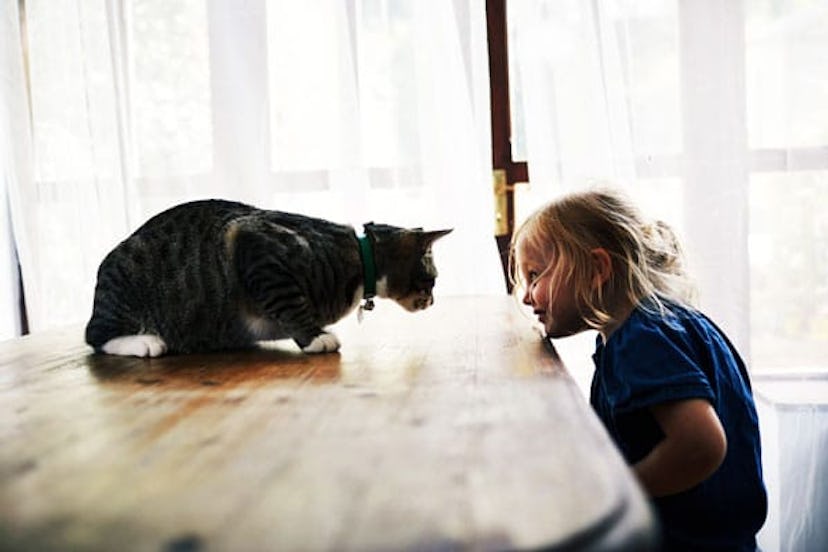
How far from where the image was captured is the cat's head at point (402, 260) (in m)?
1.17

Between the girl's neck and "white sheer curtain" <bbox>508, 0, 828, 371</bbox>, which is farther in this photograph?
"white sheer curtain" <bbox>508, 0, 828, 371</bbox>

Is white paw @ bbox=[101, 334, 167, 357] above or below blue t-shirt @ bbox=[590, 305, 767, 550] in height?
above

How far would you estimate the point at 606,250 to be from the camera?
3.41ft

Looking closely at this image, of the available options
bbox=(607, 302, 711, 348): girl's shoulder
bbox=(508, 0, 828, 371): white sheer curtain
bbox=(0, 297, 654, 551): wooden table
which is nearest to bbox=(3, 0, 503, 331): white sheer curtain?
bbox=(508, 0, 828, 371): white sheer curtain

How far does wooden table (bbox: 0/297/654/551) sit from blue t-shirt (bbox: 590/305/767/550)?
0.32 ft

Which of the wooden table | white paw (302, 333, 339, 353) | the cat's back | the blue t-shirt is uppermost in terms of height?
the cat's back

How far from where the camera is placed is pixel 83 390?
2.49ft

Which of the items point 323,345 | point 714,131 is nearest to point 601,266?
point 323,345

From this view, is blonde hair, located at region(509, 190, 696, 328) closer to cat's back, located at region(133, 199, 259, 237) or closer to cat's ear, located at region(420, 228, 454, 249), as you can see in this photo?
cat's ear, located at region(420, 228, 454, 249)

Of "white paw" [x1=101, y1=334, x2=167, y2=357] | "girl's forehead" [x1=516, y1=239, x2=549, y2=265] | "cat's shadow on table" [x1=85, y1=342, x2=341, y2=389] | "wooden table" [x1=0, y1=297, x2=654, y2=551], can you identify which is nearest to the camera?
"wooden table" [x1=0, y1=297, x2=654, y2=551]

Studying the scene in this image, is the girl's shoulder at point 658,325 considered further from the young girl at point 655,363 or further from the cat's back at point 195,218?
the cat's back at point 195,218

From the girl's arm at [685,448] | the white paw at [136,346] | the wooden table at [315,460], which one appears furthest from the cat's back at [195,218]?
the girl's arm at [685,448]

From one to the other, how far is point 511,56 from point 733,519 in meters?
1.24

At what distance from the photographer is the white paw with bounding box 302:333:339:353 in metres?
0.98
